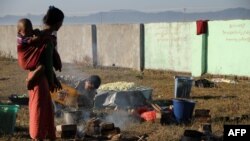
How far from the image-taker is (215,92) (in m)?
13.0

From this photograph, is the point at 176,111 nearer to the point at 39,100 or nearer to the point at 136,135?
the point at 136,135

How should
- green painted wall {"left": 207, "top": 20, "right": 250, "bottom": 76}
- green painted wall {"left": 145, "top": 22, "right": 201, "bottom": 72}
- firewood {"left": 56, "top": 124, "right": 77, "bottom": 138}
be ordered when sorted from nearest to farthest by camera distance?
firewood {"left": 56, "top": 124, "right": 77, "bottom": 138}, green painted wall {"left": 207, "top": 20, "right": 250, "bottom": 76}, green painted wall {"left": 145, "top": 22, "right": 201, "bottom": 72}

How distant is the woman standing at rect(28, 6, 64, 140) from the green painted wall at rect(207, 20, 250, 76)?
11.5 meters

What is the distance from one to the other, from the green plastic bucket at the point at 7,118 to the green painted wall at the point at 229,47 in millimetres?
10298

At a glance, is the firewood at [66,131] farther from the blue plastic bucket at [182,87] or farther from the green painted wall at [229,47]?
the green painted wall at [229,47]

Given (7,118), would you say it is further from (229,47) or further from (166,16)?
(166,16)

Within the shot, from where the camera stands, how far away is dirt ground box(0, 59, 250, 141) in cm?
776

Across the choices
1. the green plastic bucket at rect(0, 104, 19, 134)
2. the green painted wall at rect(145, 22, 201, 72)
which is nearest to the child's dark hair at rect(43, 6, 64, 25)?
the green plastic bucket at rect(0, 104, 19, 134)

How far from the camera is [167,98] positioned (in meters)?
11.9

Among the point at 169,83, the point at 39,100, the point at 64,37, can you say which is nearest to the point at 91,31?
the point at 64,37

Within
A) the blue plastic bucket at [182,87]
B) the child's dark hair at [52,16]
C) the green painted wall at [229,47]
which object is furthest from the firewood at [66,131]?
the green painted wall at [229,47]

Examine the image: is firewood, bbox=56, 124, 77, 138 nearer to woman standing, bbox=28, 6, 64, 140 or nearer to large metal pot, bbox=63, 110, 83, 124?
large metal pot, bbox=63, 110, 83, 124

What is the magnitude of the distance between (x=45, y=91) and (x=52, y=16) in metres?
0.88

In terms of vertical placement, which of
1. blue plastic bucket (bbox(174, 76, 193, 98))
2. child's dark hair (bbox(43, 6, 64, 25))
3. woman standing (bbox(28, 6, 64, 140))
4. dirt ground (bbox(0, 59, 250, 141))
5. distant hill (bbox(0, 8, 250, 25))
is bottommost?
dirt ground (bbox(0, 59, 250, 141))
